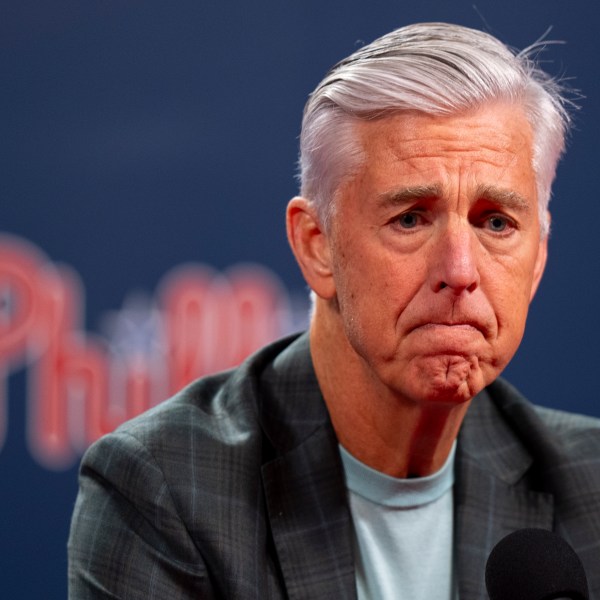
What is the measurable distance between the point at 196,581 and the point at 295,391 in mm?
301

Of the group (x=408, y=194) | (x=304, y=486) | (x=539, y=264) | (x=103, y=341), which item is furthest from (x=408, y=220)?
(x=103, y=341)

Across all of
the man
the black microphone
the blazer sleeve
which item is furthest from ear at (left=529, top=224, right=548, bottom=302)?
the blazer sleeve

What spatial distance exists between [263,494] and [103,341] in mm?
844

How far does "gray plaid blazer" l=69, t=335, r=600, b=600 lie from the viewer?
115 centimetres

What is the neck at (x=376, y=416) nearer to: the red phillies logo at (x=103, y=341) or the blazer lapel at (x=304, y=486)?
the blazer lapel at (x=304, y=486)

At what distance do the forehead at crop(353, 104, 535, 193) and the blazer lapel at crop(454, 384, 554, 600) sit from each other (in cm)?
39

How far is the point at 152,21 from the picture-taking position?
207 centimetres

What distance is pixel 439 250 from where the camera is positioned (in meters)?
1.11

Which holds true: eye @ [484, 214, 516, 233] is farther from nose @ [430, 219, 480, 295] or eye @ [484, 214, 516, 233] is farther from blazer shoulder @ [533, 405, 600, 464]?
blazer shoulder @ [533, 405, 600, 464]

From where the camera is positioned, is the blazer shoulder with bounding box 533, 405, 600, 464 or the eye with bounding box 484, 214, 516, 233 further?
the blazer shoulder with bounding box 533, 405, 600, 464

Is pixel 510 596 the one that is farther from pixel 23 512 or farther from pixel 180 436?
pixel 23 512

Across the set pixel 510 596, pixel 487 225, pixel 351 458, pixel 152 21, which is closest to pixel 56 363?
pixel 152 21

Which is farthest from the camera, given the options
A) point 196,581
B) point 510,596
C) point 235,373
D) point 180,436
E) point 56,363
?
point 56,363

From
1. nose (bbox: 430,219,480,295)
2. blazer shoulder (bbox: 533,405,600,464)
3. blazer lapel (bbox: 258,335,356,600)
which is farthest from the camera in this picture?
blazer shoulder (bbox: 533,405,600,464)
